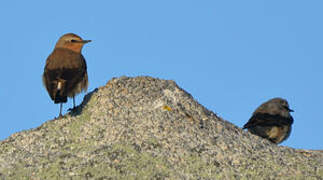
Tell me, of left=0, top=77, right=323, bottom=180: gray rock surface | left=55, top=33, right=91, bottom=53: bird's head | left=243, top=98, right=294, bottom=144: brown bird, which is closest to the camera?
left=0, top=77, right=323, bottom=180: gray rock surface

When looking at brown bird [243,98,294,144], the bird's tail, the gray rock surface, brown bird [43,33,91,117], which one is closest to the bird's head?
brown bird [43,33,91,117]

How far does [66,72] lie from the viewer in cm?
1209

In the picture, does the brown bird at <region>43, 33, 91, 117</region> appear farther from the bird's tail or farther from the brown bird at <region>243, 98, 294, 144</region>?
the brown bird at <region>243, 98, 294, 144</region>

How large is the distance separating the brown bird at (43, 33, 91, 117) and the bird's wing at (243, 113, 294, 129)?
394 cm

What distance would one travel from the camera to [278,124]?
1405 cm

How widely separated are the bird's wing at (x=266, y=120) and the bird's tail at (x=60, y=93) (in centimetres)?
438

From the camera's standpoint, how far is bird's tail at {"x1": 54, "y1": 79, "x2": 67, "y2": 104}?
11867mm

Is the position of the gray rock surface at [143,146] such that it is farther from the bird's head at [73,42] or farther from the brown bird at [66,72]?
the bird's head at [73,42]

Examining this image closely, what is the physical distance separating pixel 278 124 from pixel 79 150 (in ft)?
17.5

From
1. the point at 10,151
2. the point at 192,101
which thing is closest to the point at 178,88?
the point at 192,101

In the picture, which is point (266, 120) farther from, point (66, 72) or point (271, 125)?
point (66, 72)

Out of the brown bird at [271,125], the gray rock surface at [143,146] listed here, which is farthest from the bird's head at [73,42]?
the brown bird at [271,125]

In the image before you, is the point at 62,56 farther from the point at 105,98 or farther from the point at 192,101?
the point at 192,101

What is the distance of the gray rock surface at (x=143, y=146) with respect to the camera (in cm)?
977
